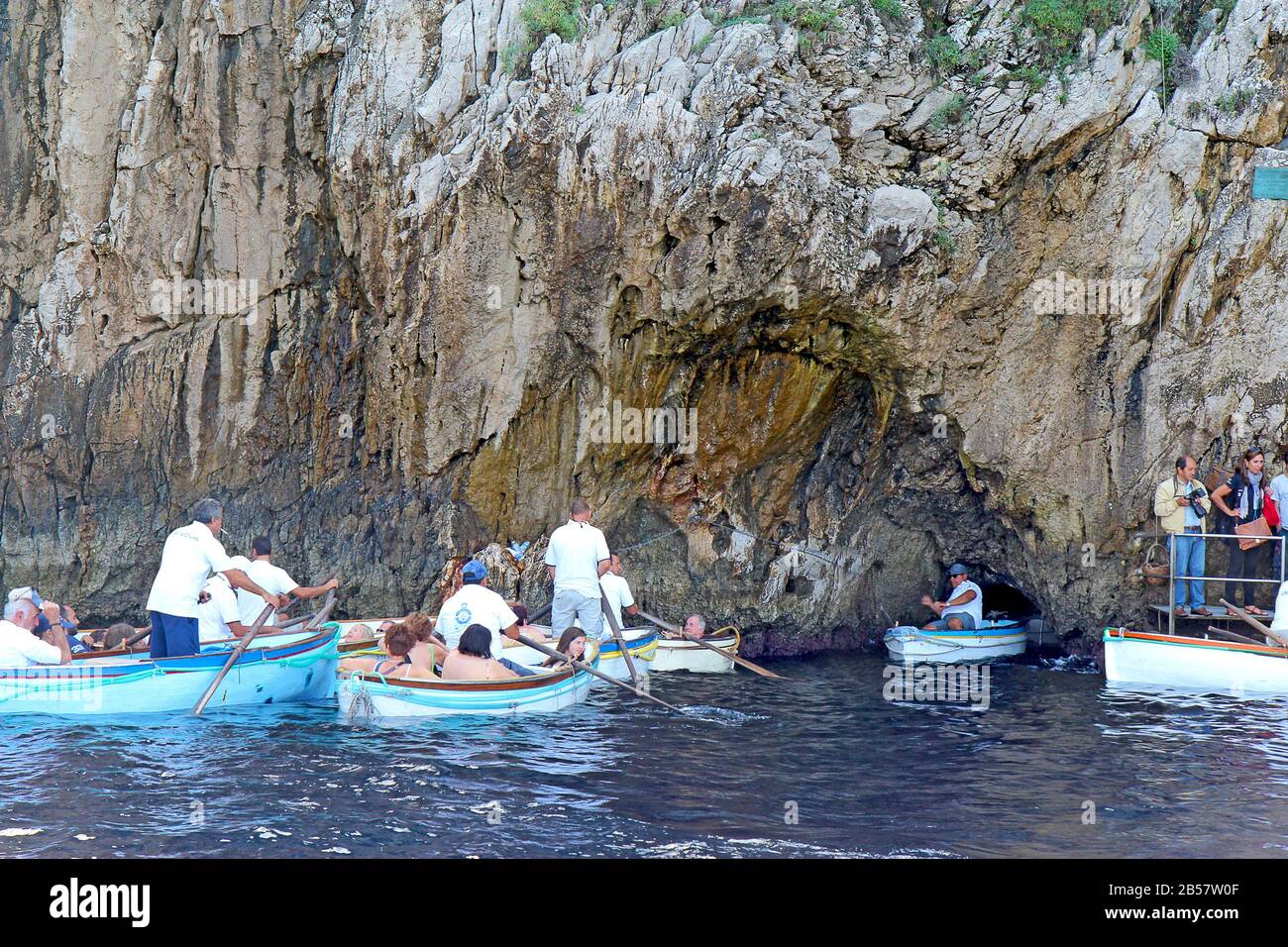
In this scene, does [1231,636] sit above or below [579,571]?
below

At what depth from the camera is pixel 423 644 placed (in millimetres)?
11305

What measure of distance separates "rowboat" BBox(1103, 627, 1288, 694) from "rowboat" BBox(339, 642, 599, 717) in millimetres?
7287

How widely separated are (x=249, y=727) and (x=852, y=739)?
6.04 m

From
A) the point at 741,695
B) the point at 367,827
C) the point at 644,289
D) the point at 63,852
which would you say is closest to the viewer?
the point at 63,852

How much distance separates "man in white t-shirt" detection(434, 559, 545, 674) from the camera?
11383 mm

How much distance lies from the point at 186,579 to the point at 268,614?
1.27 meters

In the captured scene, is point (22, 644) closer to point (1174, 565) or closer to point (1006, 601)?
point (1174, 565)

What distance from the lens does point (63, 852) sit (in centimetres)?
726

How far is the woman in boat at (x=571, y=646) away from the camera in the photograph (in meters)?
12.3

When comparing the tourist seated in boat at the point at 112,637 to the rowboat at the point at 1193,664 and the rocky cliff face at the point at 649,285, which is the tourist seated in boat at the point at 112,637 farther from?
the rowboat at the point at 1193,664

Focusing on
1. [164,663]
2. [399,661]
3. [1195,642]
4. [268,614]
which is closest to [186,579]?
[164,663]

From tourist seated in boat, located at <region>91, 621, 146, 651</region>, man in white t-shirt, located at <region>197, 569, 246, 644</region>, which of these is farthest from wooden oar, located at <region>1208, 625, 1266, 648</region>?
tourist seated in boat, located at <region>91, 621, 146, 651</region>
